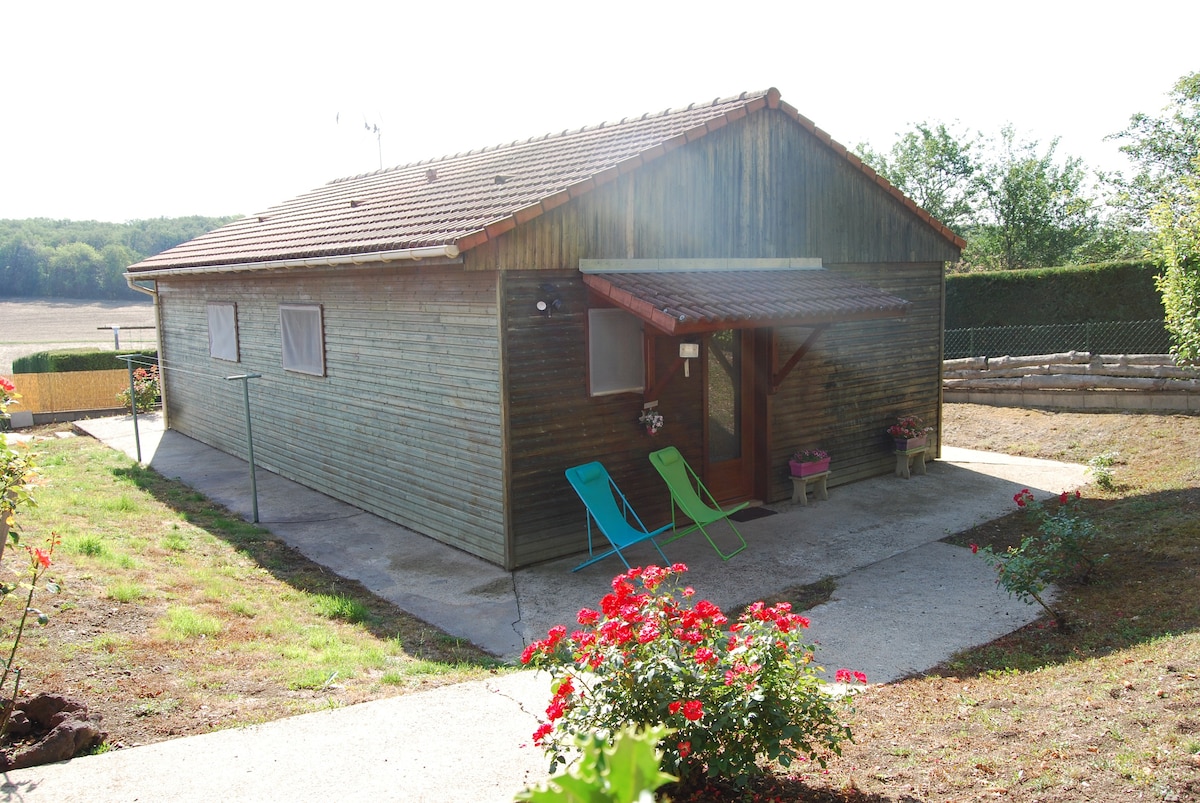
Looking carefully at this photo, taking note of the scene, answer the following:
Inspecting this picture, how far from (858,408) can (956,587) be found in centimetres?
427

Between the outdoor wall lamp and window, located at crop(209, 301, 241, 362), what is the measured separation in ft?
22.5

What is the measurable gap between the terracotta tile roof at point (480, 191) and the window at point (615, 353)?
1263 mm

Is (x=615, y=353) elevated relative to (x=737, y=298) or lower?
lower

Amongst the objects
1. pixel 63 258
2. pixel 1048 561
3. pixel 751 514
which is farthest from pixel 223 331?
pixel 63 258

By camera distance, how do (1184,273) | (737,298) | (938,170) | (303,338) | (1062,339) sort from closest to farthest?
(737,298)
(1184,273)
(303,338)
(1062,339)
(938,170)

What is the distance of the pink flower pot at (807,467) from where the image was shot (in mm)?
10367

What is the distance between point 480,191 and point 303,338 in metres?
3.35

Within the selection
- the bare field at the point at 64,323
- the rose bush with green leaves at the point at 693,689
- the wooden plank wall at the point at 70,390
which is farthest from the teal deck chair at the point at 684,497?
the bare field at the point at 64,323

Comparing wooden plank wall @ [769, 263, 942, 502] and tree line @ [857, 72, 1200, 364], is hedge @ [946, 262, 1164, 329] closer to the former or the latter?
wooden plank wall @ [769, 263, 942, 502]

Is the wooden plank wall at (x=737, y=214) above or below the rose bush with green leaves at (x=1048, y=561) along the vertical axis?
above

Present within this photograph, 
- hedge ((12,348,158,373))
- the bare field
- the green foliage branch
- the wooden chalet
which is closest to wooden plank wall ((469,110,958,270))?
the wooden chalet

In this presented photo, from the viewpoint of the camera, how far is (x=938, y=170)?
97.0 ft

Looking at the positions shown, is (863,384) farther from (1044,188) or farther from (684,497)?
(1044,188)

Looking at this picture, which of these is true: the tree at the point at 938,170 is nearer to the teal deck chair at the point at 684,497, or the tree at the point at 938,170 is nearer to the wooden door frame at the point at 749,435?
the wooden door frame at the point at 749,435
